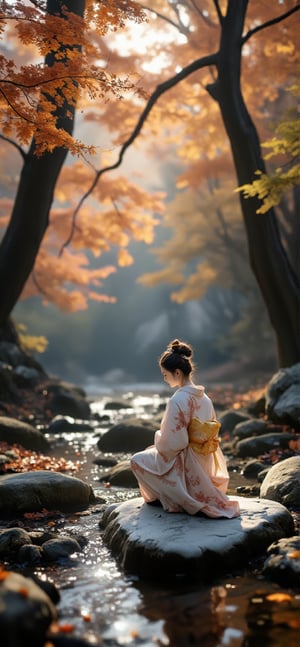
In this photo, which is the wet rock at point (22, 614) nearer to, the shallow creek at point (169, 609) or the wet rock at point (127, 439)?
the shallow creek at point (169, 609)

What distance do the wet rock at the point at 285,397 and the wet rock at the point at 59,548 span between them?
5.23m

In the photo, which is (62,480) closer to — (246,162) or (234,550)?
(234,550)

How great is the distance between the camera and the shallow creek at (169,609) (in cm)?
341

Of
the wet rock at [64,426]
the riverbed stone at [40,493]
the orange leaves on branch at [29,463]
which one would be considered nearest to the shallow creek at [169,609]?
the riverbed stone at [40,493]

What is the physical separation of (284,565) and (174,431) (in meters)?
1.30

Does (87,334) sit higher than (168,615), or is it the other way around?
(87,334)

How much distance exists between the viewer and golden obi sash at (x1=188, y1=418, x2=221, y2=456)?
16.6ft

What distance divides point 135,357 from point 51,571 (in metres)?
33.3

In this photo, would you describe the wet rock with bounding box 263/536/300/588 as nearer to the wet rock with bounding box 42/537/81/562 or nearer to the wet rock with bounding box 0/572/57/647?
the wet rock with bounding box 42/537/81/562

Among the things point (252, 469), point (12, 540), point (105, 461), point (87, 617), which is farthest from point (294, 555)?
point (105, 461)

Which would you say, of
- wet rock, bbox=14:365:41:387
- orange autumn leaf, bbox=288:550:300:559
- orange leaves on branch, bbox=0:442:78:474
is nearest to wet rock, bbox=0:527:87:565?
orange autumn leaf, bbox=288:550:300:559

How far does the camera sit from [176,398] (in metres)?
5.02

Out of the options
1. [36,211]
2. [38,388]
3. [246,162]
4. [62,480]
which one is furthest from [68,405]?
[62,480]

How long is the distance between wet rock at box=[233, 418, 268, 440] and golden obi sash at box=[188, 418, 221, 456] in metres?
5.08
